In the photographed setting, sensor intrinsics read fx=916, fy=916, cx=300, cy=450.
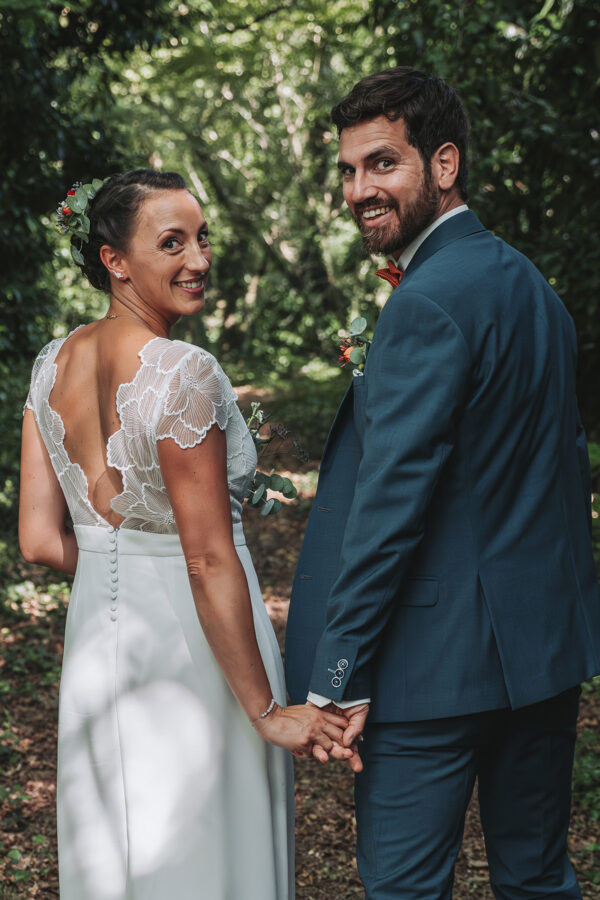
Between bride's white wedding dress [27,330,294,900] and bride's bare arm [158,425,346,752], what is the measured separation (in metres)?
0.08

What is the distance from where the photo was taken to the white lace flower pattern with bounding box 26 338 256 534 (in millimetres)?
1998

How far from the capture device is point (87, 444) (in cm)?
218

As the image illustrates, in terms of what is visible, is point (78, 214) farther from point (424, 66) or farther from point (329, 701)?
point (424, 66)

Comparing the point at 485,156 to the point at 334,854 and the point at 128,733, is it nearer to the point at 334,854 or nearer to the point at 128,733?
the point at 334,854

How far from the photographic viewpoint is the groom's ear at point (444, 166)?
2.07 metres

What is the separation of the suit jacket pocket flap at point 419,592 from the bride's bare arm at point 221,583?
0.97ft

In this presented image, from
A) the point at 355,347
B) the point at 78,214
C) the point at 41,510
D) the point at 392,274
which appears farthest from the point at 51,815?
the point at 392,274

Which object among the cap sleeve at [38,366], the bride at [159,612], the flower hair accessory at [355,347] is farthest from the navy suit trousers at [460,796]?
the cap sleeve at [38,366]

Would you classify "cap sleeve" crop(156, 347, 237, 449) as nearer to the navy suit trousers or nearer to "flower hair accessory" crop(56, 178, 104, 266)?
"flower hair accessory" crop(56, 178, 104, 266)

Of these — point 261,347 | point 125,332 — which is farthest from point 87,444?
point 261,347

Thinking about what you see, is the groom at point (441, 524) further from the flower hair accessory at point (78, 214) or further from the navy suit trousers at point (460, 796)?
the flower hair accessory at point (78, 214)

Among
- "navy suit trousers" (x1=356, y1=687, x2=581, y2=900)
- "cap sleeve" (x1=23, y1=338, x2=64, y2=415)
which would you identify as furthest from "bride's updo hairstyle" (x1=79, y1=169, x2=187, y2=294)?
"navy suit trousers" (x1=356, y1=687, x2=581, y2=900)

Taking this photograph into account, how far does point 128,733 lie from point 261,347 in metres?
17.3

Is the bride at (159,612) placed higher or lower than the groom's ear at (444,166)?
lower
